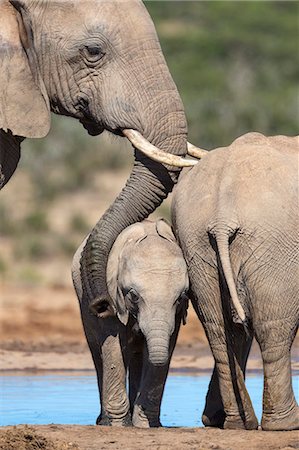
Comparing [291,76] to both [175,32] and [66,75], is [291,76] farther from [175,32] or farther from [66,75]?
[66,75]

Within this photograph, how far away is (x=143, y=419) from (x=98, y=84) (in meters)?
1.80

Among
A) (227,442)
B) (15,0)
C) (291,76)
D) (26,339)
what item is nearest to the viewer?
(227,442)

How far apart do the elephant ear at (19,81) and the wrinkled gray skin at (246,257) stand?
0.89 meters

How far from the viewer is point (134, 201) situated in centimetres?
724

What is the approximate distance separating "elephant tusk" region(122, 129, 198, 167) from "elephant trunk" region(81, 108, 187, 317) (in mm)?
45

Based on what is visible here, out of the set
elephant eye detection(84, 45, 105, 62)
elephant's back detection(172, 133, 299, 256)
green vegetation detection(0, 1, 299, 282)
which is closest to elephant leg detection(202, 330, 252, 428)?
elephant's back detection(172, 133, 299, 256)

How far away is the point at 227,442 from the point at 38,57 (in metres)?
2.29

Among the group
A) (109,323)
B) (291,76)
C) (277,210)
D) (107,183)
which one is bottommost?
(109,323)

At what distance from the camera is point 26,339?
12.5 m

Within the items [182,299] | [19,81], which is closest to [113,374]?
[182,299]

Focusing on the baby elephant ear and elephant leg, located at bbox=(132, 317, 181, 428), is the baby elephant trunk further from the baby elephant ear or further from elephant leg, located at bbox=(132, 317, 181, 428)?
the baby elephant ear

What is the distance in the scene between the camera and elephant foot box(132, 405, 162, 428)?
7375 millimetres

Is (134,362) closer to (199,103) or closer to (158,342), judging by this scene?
(158,342)

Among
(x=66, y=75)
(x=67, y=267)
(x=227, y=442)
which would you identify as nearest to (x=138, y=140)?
(x=66, y=75)
